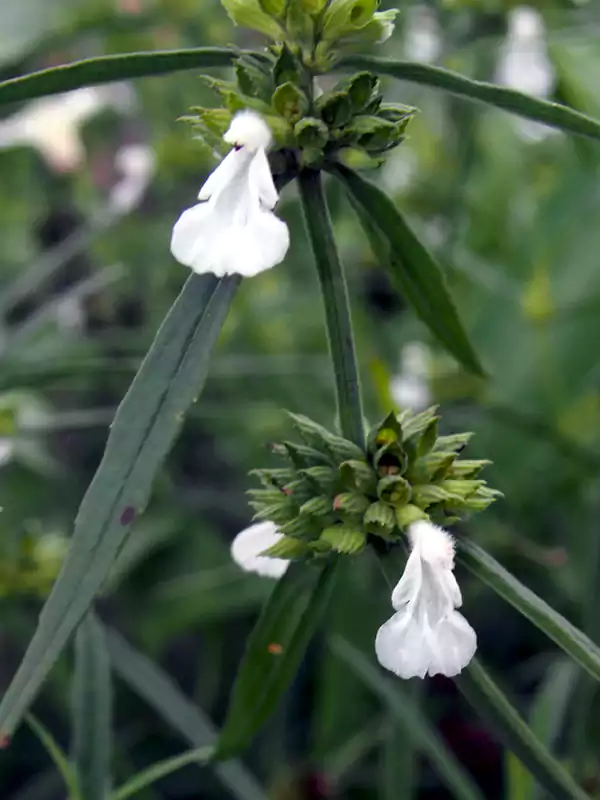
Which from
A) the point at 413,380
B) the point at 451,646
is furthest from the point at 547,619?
the point at 413,380

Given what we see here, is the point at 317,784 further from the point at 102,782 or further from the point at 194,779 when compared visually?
the point at 102,782

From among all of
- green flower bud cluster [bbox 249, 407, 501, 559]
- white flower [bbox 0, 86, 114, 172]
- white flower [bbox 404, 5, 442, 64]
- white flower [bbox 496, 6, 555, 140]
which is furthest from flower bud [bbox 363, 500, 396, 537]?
white flower [bbox 0, 86, 114, 172]

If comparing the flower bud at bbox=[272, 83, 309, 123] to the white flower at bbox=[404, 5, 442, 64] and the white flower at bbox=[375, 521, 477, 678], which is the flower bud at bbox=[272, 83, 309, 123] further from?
the white flower at bbox=[404, 5, 442, 64]

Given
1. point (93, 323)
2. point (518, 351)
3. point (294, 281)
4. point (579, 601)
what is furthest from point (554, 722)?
point (93, 323)

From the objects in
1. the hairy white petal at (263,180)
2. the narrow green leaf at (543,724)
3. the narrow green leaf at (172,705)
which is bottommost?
the narrow green leaf at (543,724)

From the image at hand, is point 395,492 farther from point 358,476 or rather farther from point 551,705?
point 551,705

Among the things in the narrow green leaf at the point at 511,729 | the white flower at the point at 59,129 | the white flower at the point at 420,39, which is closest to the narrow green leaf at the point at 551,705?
the narrow green leaf at the point at 511,729

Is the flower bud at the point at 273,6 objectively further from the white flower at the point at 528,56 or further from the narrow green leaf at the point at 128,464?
the white flower at the point at 528,56
